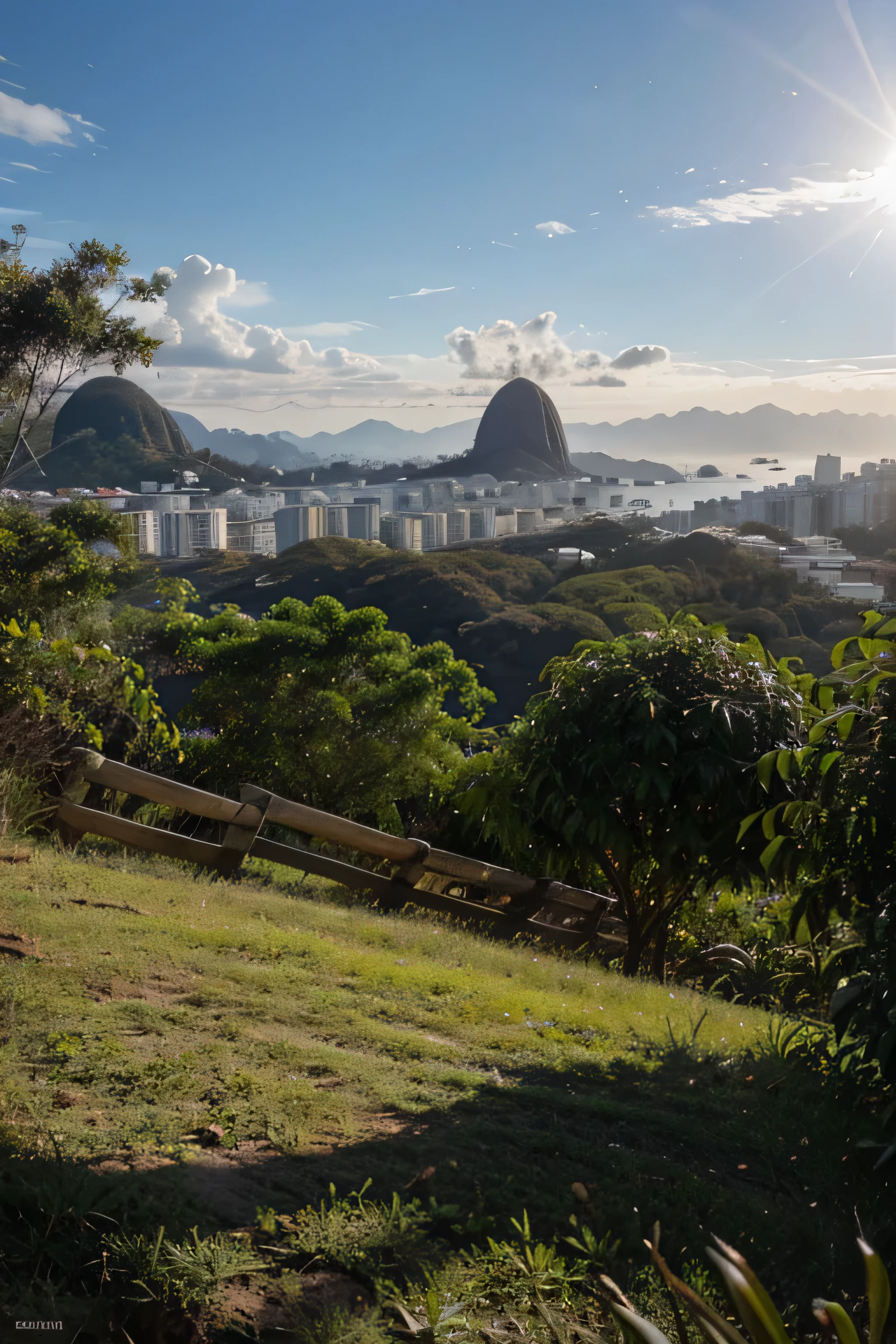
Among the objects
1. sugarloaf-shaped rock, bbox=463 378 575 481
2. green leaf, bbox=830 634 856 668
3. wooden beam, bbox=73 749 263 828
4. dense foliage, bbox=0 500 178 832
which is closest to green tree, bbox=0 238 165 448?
dense foliage, bbox=0 500 178 832

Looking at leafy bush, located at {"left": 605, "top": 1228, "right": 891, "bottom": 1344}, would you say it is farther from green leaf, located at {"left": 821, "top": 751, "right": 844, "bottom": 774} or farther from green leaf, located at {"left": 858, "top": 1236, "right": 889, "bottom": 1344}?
green leaf, located at {"left": 821, "top": 751, "right": 844, "bottom": 774}

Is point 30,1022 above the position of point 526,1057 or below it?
above

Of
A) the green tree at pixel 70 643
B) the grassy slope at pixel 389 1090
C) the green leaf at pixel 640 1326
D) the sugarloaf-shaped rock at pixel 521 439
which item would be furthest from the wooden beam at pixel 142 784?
the sugarloaf-shaped rock at pixel 521 439

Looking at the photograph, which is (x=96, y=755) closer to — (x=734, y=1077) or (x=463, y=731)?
(x=734, y=1077)

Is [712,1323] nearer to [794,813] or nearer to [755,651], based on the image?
[794,813]

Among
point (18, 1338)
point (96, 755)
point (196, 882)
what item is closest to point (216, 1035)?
point (18, 1338)

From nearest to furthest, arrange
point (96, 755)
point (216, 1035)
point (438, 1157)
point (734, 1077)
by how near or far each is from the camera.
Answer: point (438, 1157) → point (216, 1035) → point (734, 1077) → point (96, 755)

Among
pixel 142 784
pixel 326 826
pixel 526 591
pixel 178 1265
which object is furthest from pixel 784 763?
pixel 526 591
